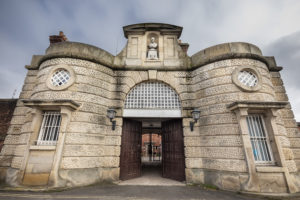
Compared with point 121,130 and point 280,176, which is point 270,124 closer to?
point 280,176

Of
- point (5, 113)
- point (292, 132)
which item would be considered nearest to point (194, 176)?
point (292, 132)

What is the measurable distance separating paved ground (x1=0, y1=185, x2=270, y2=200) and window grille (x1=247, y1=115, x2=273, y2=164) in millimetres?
1875

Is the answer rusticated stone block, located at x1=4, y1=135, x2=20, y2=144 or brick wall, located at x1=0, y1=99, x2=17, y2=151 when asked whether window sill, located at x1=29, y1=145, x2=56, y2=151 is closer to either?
rusticated stone block, located at x1=4, y1=135, x2=20, y2=144

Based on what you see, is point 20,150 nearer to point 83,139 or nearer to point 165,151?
point 83,139

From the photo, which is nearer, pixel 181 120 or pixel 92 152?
pixel 92 152

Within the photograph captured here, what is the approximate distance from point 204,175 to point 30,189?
24.8 ft

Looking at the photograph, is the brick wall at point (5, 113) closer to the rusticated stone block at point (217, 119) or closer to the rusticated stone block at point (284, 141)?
the rusticated stone block at point (217, 119)

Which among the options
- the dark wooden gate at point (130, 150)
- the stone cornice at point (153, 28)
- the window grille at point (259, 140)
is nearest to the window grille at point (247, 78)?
the window grille at point (259, 140)

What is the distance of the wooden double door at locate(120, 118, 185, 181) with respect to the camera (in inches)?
290

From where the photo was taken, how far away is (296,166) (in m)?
6.62

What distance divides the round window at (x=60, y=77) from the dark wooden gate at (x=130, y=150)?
3.79m

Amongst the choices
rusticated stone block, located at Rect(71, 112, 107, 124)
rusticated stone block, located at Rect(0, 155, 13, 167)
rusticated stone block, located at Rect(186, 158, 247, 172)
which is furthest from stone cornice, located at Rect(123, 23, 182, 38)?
rusticated stone block, located at Rect(0, 155, 13, 167)

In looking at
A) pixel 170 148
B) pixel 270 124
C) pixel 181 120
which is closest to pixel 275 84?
pixel 270 124

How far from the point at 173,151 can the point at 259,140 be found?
4.17 metres
